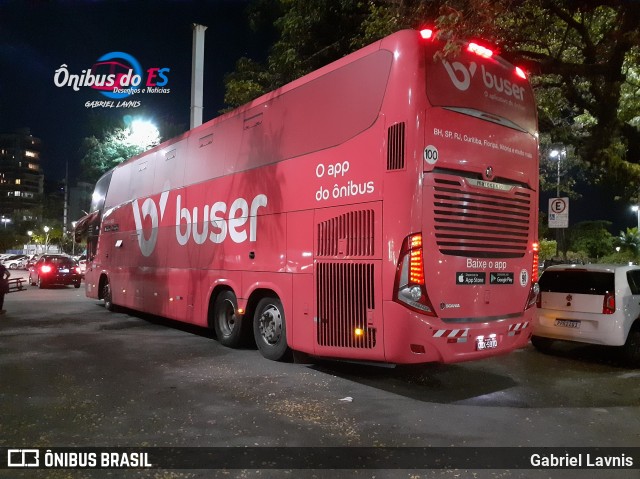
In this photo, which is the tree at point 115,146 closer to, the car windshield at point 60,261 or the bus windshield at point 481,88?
the car windshield at point 60,261

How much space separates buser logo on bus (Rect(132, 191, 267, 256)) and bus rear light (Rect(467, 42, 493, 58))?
3565 mm

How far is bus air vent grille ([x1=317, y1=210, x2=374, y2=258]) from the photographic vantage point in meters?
6.16

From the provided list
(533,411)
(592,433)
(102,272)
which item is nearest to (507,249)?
(533,411)

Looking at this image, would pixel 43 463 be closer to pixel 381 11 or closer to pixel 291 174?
pixel 291 174

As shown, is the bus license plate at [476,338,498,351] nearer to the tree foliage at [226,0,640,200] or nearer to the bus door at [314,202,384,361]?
the bus door at [314,202,384,361]

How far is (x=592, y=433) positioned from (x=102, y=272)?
1301cm

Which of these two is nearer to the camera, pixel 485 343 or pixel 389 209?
pixel 389 209

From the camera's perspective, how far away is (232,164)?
349 inches

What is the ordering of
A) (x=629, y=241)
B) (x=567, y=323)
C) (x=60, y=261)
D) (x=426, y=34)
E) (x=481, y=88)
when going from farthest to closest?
(x=629, y=241), (x=60, y=261), (x=567, y=323), (x=481, y=88), (x=426, y=34)

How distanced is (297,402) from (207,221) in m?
4.58

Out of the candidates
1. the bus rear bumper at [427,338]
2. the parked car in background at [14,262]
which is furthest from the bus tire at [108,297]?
the parked car in background at [14,262]

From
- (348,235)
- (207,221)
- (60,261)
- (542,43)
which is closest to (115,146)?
(60,261)

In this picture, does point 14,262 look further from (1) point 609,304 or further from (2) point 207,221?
(1) point 609,304

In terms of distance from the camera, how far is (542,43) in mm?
11336
